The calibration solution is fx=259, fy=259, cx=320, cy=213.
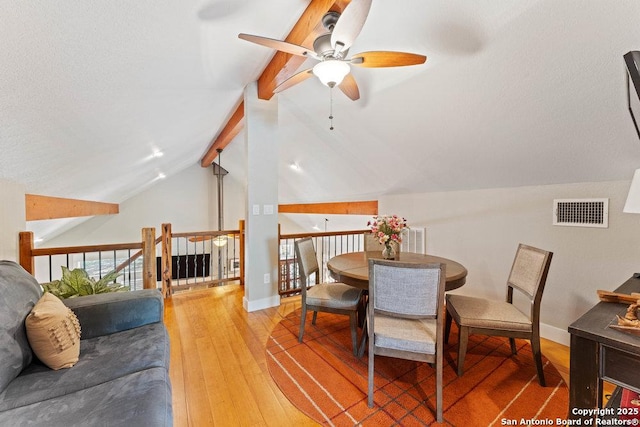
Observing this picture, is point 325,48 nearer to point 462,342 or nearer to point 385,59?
point 385,59

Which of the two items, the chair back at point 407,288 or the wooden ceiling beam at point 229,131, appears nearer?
the chair back at point 407,288

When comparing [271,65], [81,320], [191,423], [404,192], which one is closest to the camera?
[191,423]

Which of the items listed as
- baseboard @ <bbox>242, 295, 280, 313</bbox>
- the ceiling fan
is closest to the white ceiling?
the ceiling fan

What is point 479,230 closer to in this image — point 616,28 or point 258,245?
point 616,28

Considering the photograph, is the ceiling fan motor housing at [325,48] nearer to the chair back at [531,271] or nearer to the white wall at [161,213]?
the chair back at [531,271]

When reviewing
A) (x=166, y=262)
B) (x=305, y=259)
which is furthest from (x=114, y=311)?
(x=166, y=262)

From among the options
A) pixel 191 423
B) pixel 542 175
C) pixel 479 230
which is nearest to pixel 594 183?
pixel 542 175

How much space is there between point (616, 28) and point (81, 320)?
11.6ft

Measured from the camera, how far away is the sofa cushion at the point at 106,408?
944 millimetres

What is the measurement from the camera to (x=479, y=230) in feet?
9.84

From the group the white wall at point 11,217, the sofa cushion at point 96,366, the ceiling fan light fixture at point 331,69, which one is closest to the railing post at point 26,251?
the white wall at point 11,217

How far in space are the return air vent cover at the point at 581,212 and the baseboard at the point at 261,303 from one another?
3062mm

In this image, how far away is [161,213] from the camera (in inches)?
295

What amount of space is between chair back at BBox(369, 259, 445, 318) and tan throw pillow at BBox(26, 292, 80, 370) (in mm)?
1659
